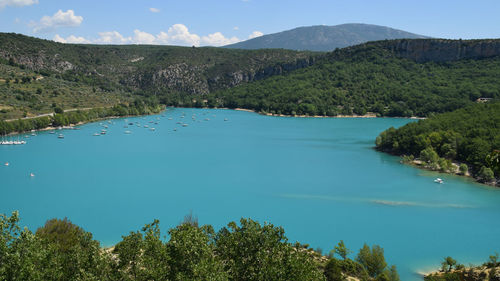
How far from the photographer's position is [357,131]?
77062mm

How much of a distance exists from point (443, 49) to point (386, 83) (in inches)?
867

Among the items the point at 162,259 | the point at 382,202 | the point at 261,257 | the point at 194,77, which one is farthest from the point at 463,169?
the point at 194,77

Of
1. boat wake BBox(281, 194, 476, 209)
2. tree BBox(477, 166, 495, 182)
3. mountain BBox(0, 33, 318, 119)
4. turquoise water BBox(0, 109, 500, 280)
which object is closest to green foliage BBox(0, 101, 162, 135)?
mountain BBox(0, 33, 318, 119)

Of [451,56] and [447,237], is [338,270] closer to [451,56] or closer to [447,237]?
Result: [447,237]

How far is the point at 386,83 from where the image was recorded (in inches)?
4587

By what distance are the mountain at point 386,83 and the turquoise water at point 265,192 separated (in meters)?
41.7

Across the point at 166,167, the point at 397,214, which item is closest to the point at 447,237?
the point at 397,214

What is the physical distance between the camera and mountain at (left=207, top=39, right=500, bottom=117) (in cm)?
10000

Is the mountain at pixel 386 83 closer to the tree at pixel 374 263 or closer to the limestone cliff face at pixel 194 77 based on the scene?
the limestone cliff face at pixel 194 77

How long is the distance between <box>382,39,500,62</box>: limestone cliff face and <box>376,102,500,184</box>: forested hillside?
221 ft

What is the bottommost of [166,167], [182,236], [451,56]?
[166,167]

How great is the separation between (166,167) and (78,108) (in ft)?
156

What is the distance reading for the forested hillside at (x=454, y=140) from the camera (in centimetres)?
4356

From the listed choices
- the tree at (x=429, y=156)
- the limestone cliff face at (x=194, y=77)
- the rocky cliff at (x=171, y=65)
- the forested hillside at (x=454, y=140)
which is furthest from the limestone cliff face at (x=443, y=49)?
the tree at (x=429, y=156)
